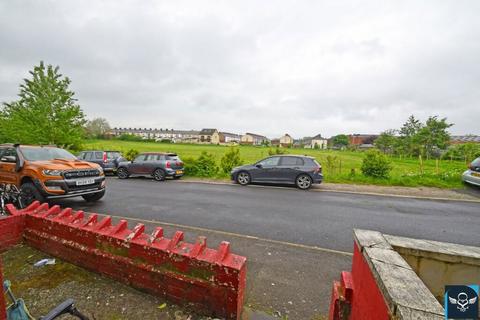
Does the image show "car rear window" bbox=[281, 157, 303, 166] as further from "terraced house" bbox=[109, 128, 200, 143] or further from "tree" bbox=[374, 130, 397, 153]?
"terraced house" bbox=[109, 128, 200, 143]

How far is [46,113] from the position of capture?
53.5ft

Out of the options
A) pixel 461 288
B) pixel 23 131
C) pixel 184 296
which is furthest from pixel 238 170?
pixel 23 131

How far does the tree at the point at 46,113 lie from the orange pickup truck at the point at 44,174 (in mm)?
12525

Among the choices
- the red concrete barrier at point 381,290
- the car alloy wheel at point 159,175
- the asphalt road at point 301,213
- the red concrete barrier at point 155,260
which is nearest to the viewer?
the red concrete barrier at point 381,290

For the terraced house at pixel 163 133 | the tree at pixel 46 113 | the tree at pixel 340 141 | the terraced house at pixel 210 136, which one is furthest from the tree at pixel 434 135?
the terraced house at pixel 163 133

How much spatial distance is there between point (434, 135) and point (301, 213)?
1418 inches

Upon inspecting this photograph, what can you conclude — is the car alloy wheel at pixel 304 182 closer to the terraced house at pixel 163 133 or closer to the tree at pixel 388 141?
the tree at pixel 388 141

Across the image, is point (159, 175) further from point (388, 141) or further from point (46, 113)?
point (388, 141)

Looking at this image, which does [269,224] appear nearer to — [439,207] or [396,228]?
[396,228]

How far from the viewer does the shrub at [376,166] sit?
10992 mm

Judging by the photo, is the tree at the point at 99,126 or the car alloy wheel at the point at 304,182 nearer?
the car alloy wheel at the point at 304,182

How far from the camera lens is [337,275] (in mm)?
2943

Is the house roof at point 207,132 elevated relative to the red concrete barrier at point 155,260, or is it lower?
elevated

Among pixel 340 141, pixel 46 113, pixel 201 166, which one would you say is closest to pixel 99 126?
pixel 46 113
